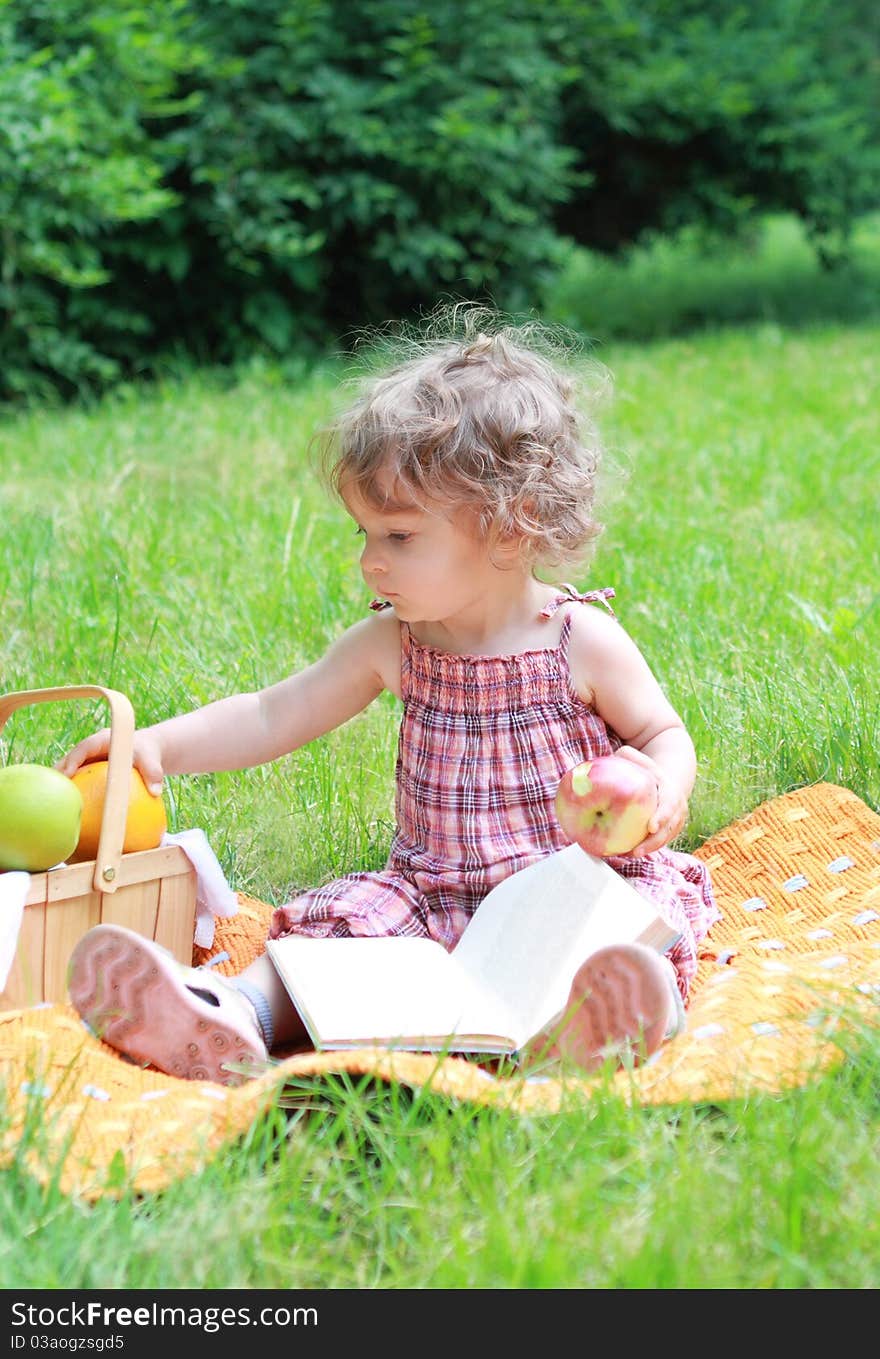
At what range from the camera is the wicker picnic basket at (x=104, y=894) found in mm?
2174

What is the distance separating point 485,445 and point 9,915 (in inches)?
40.1

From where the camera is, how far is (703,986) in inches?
90.4

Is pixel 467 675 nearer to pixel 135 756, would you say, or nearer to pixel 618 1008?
pixel 135 756

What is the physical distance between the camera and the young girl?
239cm

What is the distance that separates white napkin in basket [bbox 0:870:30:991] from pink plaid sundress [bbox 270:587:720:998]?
1.56ft

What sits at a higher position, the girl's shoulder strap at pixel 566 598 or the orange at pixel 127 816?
the girl's shoulder strap at pixel 566 598

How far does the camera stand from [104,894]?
2.25m

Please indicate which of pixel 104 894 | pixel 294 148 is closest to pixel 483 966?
pixel 104 894

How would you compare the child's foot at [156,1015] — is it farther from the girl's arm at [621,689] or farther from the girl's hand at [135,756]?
the girl's arm at [621,689]

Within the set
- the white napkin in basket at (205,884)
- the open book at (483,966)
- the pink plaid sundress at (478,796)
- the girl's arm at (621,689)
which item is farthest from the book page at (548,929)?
the white napkin in basket at (205,884)

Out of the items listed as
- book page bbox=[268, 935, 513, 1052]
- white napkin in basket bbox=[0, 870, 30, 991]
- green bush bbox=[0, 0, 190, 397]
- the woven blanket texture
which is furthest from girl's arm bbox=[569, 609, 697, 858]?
green bush bbox=[0, 0, 190, 397]

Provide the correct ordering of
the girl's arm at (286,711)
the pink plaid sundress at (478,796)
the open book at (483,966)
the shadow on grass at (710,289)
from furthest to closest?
the shadow on grass at (710,289) < the girl's arm at (286,711) < the pink plaid sundress at (478,796) < the open book at (483,966)

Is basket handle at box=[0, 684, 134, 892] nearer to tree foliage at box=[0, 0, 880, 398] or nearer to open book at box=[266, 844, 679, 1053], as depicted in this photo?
open book at box=[266, 844, 679, 1053]
